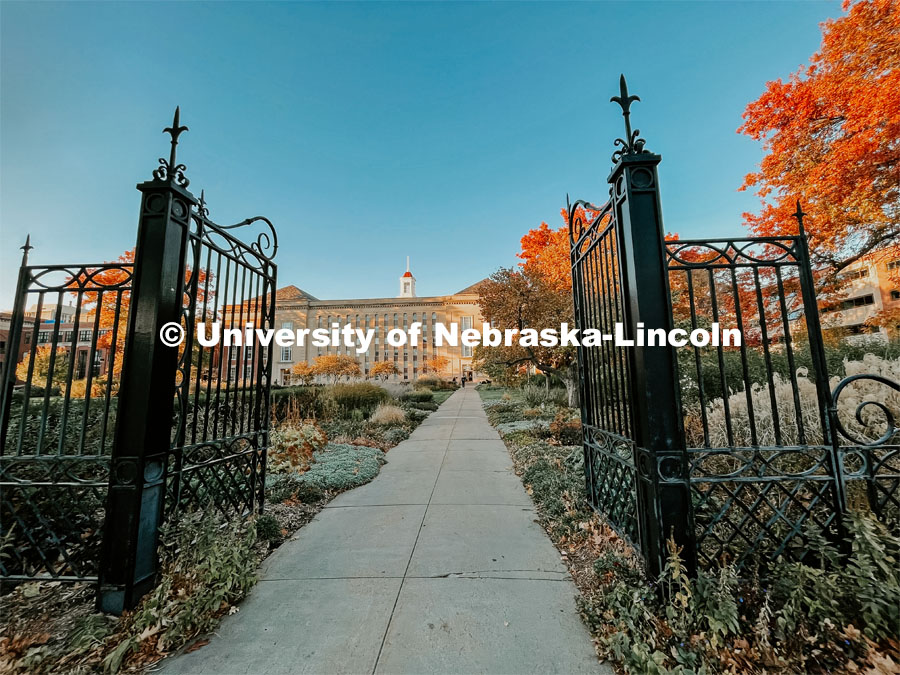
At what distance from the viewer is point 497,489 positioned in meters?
4.89

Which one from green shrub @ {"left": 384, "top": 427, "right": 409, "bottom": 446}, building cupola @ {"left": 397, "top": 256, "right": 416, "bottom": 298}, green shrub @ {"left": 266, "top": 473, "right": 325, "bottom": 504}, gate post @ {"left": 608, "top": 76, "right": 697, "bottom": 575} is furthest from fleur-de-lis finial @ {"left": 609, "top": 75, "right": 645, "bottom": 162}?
building cupola @ {"left": 397, "top": 256, "right": 416, "bottom": 298}

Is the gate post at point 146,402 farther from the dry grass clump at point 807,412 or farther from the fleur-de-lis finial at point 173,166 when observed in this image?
the dry grass clump at point 807,412

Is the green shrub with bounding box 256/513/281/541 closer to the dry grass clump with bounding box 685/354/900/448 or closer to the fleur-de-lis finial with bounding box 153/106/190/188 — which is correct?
the fleur-de-lis finial with bounding box 153/106/190/188

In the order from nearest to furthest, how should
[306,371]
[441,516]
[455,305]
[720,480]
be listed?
1. [720,480]
2. [441,516]
3. [306,371]
4. [455,305]

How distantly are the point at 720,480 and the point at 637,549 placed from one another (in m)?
0.72

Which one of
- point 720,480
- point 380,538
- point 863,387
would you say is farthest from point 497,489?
point 863,387

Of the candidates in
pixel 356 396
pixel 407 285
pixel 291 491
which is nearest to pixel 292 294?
pixel 407 285

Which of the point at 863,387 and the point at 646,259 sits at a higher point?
the point at 646,259

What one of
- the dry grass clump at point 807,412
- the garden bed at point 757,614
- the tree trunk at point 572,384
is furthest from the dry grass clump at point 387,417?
the garden bed at point 757,614

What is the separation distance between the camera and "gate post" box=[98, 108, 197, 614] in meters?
2.36

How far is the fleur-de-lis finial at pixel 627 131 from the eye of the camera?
104 inches

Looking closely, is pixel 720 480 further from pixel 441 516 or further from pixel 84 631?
pixel 84 631

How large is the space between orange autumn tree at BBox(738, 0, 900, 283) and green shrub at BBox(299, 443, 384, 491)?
10.0 meters

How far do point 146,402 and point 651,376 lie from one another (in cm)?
310
